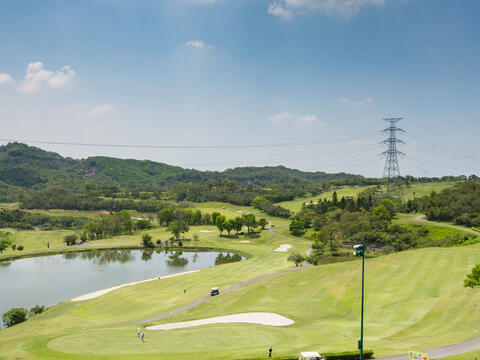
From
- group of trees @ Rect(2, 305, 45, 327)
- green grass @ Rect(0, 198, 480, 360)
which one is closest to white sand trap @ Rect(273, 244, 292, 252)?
green grass @ Rect(0, 198, 480, 360)

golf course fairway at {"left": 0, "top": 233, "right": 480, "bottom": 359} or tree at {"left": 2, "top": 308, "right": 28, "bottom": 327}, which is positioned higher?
golf course fairway at {"left": 0, "top": 233, "right": 480, "bottom": 359}

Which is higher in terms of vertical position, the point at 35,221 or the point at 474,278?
the point at 474,278

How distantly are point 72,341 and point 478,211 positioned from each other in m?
114

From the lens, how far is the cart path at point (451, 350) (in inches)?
1000

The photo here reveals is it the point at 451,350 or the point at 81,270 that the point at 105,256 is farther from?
the point at 451,350

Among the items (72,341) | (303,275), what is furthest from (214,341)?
(303,275)

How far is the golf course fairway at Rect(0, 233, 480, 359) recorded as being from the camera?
30.7 metres

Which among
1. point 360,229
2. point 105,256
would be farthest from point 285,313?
point 105,256

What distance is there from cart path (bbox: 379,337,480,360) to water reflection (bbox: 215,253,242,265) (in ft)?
261

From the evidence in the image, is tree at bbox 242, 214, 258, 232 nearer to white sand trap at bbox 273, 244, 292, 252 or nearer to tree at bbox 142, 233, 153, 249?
white sand trap at bbox 273, 244, 292, 252

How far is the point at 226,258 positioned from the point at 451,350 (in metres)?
85.8

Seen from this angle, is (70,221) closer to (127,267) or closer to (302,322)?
(127,267)

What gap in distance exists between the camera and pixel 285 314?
46000 mm

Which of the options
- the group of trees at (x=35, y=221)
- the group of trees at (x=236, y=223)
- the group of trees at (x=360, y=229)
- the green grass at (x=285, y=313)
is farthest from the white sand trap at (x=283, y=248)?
the group of trees at (x=35, y=221)
